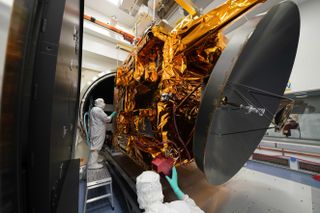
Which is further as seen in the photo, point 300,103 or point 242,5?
point 300,103

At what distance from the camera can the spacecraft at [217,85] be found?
608 millimetres

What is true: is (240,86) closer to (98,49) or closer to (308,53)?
(308,53)

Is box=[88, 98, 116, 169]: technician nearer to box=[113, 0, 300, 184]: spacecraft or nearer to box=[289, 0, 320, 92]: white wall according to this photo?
box=[113, 0, 300, 184]: spacecraft

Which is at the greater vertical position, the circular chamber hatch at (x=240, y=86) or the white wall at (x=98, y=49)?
the white wall at (x=98, y=49)

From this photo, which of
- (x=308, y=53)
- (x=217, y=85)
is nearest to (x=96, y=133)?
(x=217, y=85)

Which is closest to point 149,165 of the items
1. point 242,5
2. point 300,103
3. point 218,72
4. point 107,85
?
point 218,72

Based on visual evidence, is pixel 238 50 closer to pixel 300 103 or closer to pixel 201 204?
pixel 201 204

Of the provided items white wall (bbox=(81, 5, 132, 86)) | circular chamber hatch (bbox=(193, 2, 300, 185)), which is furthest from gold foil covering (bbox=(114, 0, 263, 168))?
white wall (bbox=(81, 5, 132, 86))

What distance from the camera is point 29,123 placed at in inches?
10.7

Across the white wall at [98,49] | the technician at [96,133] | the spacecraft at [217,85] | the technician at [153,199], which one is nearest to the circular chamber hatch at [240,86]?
the spacecraft at [217,85]

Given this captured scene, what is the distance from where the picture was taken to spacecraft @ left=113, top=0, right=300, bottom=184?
608 mm

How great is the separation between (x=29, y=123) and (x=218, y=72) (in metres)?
0.67

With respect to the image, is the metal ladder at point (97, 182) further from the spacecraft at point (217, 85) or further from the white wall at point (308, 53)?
the white wall at point (308, 53)

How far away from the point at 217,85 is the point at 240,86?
0.18 metres
